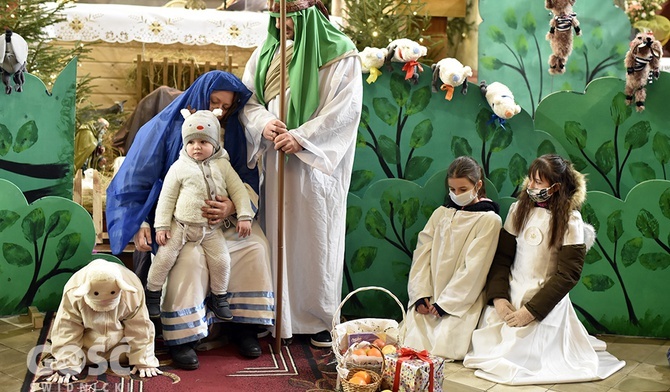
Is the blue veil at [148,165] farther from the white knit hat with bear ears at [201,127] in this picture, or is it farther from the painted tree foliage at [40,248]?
the painted tree foliage at [40,248]

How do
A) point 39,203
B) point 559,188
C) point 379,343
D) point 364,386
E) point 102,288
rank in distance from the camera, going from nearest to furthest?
point 364,386
point 102,288
point 379,343
point 559,188
point 39,203

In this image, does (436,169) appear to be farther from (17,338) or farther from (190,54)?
(190,54)

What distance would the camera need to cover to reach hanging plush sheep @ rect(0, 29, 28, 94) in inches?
168

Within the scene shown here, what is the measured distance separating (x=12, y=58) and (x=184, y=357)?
6.10ft

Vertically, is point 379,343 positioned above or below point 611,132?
below

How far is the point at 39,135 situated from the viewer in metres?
4.50

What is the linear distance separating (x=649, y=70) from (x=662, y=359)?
158 cm

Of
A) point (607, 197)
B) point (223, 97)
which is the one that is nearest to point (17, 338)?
point (223, 97)

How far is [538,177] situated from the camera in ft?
13.4

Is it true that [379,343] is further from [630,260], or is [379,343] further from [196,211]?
[630,260]

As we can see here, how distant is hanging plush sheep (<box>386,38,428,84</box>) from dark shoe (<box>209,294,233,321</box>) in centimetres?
168

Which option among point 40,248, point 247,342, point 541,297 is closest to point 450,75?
point 541,297

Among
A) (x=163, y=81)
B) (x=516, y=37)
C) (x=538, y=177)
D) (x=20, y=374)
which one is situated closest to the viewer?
(x=20, y=374)

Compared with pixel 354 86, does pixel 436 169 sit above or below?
below
